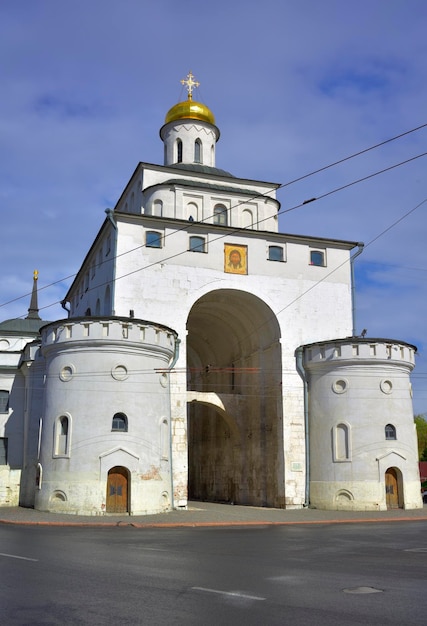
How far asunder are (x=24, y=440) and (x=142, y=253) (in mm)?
10551

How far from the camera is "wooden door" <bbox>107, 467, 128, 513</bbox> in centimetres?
2341

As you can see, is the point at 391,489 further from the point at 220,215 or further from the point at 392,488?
the point at 220,215

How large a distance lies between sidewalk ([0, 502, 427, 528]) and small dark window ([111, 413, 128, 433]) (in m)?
3.10

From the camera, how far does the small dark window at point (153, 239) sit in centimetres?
2940

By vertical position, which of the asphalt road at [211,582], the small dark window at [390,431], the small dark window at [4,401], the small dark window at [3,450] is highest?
the small dark window at [4,401]

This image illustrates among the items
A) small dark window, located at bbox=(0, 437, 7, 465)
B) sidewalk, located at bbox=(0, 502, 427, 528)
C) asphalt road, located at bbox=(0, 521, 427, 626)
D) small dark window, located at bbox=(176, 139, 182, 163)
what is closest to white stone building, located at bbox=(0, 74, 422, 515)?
small dark window, located at bbox=(0, 437, 7, 465)

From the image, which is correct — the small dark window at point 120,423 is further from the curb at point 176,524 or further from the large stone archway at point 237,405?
the large stone archway at point 237,405

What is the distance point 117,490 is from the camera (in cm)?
2359

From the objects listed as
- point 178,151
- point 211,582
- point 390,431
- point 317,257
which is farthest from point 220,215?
point 211,582

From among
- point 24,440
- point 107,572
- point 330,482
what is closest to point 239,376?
point 330,482

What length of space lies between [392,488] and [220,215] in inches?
646

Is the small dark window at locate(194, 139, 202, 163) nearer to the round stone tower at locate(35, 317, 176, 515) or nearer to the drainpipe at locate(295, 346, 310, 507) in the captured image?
the drainpipe at locate(295, 346, 310, 507)

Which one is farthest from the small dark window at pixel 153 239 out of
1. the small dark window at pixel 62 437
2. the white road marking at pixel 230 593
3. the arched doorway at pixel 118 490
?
the white road marking at pixel 230 593

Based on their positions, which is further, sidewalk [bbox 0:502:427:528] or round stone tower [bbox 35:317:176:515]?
round stone tower [bbox 35:317:176:515]
